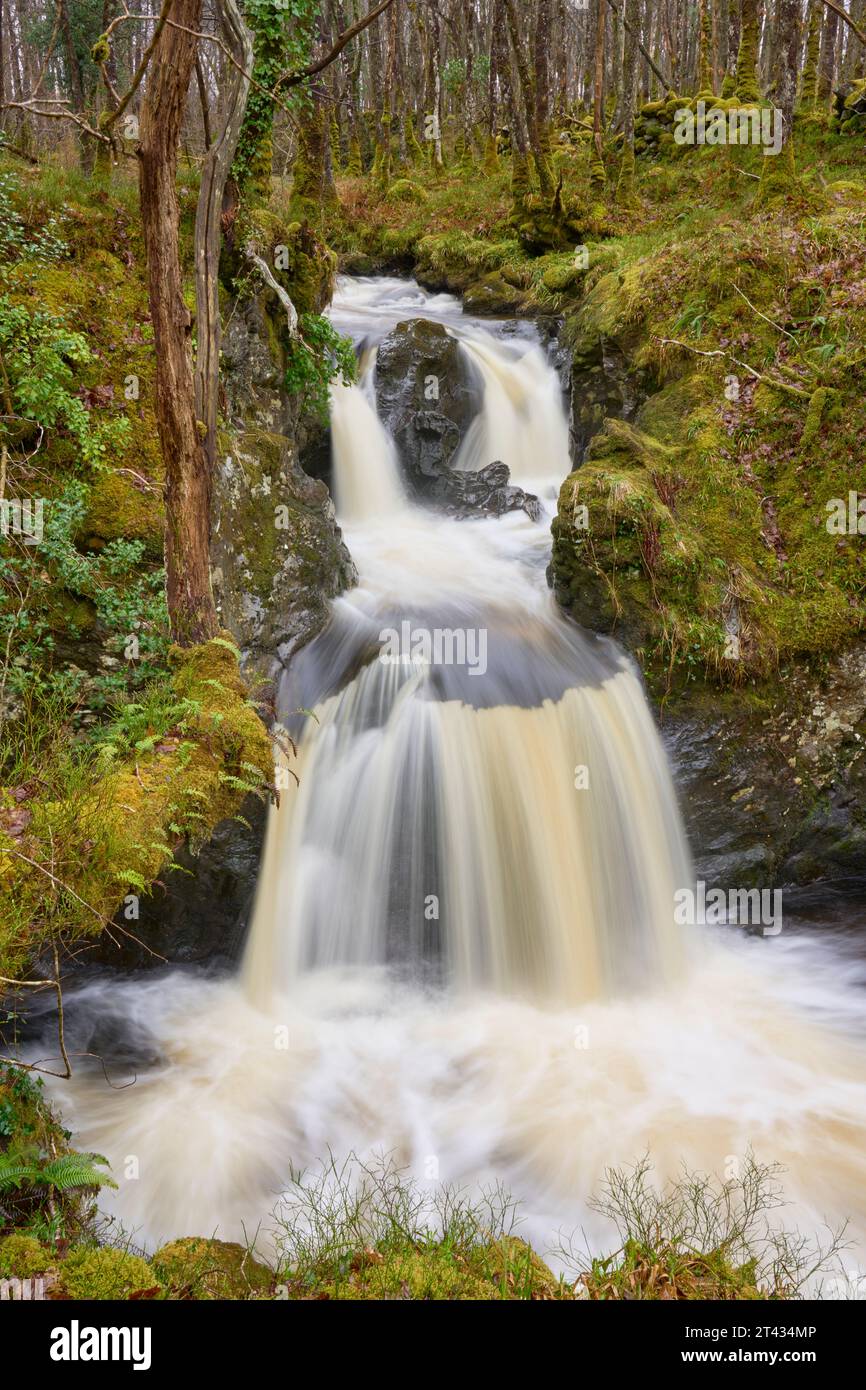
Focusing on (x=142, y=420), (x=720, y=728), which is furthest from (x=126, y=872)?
(x=720, y=728)

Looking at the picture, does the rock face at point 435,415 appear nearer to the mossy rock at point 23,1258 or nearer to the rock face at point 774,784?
the rock face at point 774,784

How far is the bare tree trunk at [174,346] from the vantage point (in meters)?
4.72

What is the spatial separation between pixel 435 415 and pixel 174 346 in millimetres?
6438

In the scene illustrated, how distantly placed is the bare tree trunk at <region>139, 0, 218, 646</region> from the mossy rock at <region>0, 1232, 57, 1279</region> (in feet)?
12.3

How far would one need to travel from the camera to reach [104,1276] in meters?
2.88

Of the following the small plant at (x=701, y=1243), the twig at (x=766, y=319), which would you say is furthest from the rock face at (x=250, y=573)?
the twig at (x=766, y=319)

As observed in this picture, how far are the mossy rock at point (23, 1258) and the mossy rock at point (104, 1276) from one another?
0.27 ft

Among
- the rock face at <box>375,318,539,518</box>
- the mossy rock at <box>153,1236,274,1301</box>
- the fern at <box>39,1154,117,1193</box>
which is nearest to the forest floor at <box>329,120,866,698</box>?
the rock face at <box>375,318,539,518</box>

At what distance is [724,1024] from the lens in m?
6.00

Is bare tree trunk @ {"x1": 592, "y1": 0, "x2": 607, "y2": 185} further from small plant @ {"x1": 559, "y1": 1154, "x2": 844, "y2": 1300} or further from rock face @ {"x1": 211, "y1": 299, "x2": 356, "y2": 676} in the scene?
small plant @ {"x1": 559, "y1": 1154, "x2": 844, "y2": 1300}

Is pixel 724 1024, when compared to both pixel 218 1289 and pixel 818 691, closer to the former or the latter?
pixel 818 691

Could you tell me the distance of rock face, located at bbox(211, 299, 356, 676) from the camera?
7.05 metres

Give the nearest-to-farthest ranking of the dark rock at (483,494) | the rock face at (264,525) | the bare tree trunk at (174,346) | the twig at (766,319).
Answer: the bare tree trunk at (174,346) < the rock face at (264,525) < the twig at (766,319) < the dark rock at (483,494)

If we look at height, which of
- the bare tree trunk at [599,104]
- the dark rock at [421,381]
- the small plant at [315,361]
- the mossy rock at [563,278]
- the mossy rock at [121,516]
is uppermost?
the bare tree trunk at [599,104]
